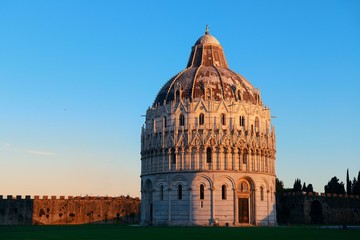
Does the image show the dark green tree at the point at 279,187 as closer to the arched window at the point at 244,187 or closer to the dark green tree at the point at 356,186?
the dark green tree at the point at 356,186

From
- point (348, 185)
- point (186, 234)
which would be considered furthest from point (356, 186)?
point (186, 234)

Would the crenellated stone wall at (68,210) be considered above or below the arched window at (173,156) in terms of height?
below

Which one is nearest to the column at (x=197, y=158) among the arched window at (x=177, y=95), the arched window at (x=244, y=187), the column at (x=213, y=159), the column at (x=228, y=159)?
the column at (x=213, y=159)

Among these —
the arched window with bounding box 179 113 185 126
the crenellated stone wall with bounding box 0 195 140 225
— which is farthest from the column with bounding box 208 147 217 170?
the crenellated stone wall with bounding box 0 195 140 225

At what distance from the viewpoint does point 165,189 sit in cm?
7712

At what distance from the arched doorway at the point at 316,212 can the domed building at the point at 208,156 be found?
16760 mm

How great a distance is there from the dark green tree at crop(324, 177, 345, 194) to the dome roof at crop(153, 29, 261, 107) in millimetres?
36528

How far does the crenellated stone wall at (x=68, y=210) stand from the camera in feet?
284

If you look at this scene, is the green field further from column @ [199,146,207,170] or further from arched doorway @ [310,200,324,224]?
arched doorway @ [310,200,324,224]

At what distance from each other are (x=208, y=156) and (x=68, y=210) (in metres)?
27.7

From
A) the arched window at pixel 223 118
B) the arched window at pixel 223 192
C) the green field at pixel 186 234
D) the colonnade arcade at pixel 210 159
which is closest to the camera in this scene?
the green field at pixel 186 234

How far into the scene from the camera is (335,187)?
110 meters

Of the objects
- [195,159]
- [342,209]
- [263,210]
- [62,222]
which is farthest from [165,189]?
[342,209]

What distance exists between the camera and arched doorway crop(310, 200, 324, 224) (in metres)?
94.0
